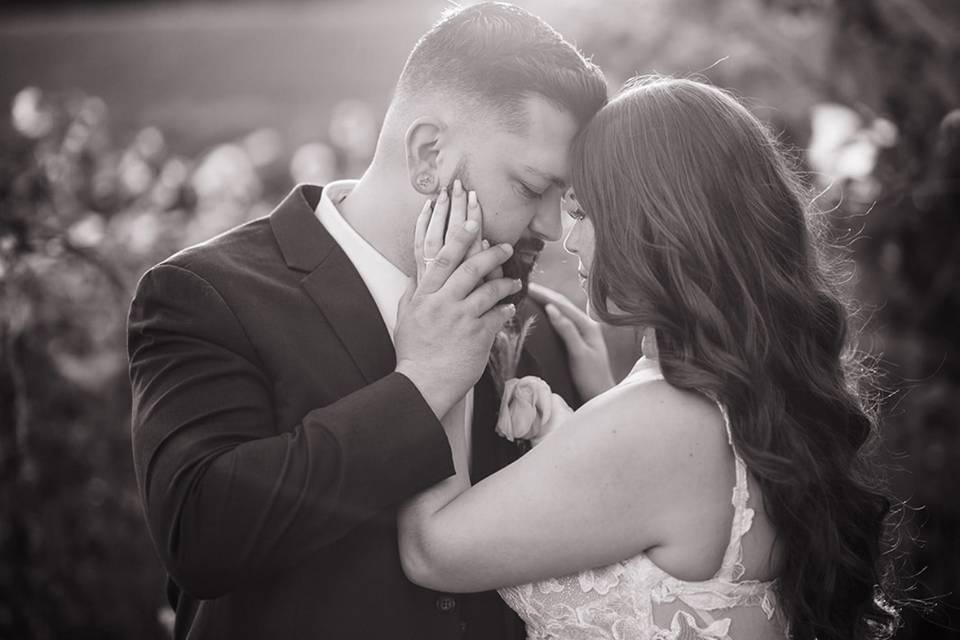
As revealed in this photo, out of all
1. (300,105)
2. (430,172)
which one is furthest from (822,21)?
(300,105)

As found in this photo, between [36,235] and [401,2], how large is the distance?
10.9 meters

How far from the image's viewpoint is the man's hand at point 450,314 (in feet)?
6.98

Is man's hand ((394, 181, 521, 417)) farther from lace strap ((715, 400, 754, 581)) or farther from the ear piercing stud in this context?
lace strap ((715, 400, 754, 581))

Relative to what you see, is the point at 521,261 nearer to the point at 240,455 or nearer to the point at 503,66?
the point at 503,66

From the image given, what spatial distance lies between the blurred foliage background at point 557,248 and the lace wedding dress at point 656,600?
1309 millimetres

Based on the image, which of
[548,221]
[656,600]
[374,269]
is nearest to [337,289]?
[374,269]

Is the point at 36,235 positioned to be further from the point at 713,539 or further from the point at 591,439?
the point at 713,539

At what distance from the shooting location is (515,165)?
2441 millimetres

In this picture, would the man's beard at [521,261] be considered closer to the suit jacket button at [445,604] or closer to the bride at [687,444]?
the bride at [687,444]

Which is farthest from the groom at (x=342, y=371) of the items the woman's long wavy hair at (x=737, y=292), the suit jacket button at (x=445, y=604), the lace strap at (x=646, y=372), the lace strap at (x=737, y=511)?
the lace strap at (x=737, y=511)

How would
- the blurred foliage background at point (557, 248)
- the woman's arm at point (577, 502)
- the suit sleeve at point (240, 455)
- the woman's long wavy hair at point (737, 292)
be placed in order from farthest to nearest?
the blurred foliage background at point (557, 248) → the woman's long wavy hair at point (737, 292) → the woman's arm at point (577, 502) → the suit sleeve at point (240, 455)

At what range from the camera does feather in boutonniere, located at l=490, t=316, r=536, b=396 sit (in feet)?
8.64

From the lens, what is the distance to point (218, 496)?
1.95 metres

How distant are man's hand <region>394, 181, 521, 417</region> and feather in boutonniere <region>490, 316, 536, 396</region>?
40 cm
